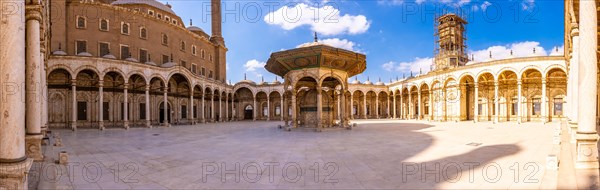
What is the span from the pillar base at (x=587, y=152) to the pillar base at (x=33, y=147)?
45.7 ft

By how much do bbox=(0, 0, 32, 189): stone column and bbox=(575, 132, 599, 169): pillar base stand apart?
36.8 ft

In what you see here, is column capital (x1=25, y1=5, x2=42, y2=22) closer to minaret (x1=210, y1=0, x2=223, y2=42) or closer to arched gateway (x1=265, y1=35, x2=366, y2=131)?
arched gateway (x1=265, y1=35, x2=366, y2=131)

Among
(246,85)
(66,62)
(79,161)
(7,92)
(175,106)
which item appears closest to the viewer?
(7,92)

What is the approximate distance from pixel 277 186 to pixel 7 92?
15.6 feet

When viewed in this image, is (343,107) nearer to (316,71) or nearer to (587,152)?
(316,71)

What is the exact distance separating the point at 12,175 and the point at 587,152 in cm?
1148

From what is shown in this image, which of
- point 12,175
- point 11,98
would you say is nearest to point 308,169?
point 12,175

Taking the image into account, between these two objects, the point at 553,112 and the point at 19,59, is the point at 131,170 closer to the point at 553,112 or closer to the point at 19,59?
the point at 19,59

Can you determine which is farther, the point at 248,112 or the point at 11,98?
the point at 248,112

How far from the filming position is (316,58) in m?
17.5

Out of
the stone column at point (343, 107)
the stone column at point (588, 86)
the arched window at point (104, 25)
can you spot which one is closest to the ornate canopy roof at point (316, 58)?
the stone column at point (343, 107)

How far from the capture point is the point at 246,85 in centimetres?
4122

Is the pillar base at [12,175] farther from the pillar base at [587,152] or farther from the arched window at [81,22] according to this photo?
the arched window at [81,22]

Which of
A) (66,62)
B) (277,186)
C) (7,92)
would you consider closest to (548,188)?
(277,186)
